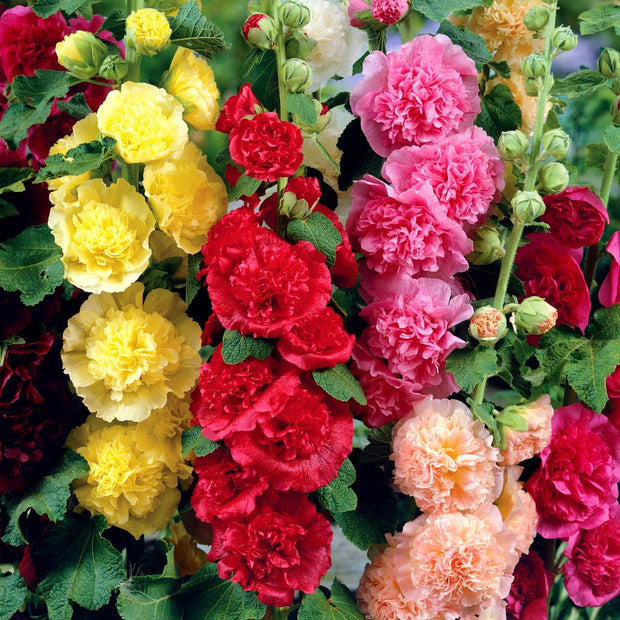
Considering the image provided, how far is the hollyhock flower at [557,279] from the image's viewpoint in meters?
0.84

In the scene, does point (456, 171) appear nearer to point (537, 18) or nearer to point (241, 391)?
point (537, 18)

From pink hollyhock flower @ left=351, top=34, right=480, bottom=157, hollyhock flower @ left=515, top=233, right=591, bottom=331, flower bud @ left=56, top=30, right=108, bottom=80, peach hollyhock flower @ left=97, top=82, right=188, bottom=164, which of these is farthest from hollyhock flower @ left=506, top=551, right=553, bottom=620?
flower bud @ left=56, top=30, right=108, bottom=80

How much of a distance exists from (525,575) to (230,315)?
47 cm

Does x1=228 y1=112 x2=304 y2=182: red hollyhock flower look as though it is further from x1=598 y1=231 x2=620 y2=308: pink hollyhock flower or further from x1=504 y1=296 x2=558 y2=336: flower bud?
x1=598 y1=231 x2=620 y2=308: pink hollyhock flower

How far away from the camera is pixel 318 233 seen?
721 mm

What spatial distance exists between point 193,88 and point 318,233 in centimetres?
21

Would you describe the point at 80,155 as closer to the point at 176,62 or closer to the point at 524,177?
the point at 176,62

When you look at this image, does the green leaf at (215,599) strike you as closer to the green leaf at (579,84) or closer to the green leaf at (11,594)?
the green leaf at (11,594)

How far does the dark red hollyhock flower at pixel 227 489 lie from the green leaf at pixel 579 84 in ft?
1.63

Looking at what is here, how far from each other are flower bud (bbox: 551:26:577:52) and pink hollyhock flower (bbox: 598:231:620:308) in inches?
8.4

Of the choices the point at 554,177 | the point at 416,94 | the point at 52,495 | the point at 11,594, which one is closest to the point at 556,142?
the point at 554,177

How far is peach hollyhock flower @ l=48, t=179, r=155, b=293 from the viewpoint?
0.74 meters

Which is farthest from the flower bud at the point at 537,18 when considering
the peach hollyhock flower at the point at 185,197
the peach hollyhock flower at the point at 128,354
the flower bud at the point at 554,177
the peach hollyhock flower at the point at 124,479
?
the peach hollyhock flower at the point at 124,479

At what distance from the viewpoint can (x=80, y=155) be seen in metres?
0.72
